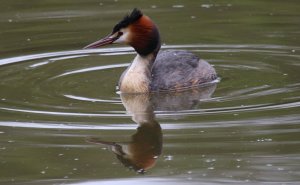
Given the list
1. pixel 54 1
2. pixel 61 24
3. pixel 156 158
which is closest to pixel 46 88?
pixel 156 158

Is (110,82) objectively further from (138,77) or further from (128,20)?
(128,20)

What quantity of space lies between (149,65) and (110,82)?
0.54 metres

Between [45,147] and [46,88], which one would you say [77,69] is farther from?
[45,147]

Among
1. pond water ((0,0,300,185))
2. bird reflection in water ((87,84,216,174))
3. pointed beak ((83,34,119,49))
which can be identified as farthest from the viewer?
pointed beak ((83,34,119,49))

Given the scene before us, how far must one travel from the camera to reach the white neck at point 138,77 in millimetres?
11578

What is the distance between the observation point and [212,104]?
10.5 meters

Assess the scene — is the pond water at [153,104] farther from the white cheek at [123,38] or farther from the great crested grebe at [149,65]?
the white cheek at [123,38]

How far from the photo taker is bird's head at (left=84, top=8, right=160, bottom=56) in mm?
11539

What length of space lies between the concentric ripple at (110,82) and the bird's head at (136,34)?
57cm

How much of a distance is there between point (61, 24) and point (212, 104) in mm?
5422

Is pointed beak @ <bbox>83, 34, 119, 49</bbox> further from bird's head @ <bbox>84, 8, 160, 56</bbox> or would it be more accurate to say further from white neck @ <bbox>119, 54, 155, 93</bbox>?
white neck @ <bbox>119, 54, 155, 93</bbox>

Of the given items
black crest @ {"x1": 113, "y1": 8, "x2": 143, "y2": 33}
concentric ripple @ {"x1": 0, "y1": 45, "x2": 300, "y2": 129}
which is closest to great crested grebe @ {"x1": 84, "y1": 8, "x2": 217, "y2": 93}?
black crest @ {"x1": 113, "y1": 8, "x2": 143, "y2": 33}

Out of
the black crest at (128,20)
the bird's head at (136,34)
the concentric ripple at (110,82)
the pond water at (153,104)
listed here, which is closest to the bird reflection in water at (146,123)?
the pond water at (153,104)

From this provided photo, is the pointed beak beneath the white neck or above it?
above
